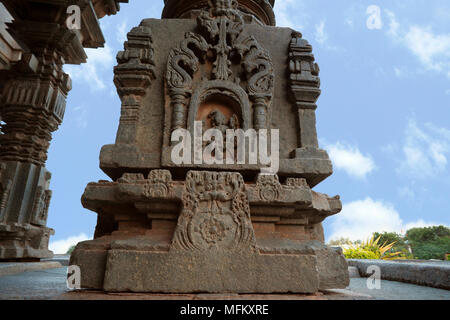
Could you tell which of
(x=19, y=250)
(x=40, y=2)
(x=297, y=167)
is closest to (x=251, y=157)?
(x=297, y=167)

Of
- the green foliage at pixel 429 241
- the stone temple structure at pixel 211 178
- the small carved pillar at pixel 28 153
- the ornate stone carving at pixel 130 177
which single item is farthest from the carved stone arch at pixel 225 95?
the green foliage at pixel 429 241

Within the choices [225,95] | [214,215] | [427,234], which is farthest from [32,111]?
[427,234]

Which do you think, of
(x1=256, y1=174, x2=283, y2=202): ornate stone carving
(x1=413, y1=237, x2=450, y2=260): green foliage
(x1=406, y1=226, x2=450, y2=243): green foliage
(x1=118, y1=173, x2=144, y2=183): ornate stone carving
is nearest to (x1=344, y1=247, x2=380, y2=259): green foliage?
(x1=256, y1=174, x2=283, y2=202): ornate stone carving

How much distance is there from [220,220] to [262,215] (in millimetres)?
381

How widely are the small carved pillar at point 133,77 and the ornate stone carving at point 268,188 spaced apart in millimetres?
1160

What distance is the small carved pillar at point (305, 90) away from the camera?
2.53 meters

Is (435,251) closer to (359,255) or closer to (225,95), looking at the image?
(359,255)

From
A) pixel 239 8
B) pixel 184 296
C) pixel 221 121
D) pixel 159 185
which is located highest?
pixel 239 8

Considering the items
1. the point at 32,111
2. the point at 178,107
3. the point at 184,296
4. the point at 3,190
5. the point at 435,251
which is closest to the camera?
the point at 184,296

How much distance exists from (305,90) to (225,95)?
2.48ft

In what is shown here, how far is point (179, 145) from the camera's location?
7.59 ft

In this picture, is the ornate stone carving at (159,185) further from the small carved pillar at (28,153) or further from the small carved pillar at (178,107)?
the small carved pillar at (28,153)

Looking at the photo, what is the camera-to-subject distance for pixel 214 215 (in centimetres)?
206
